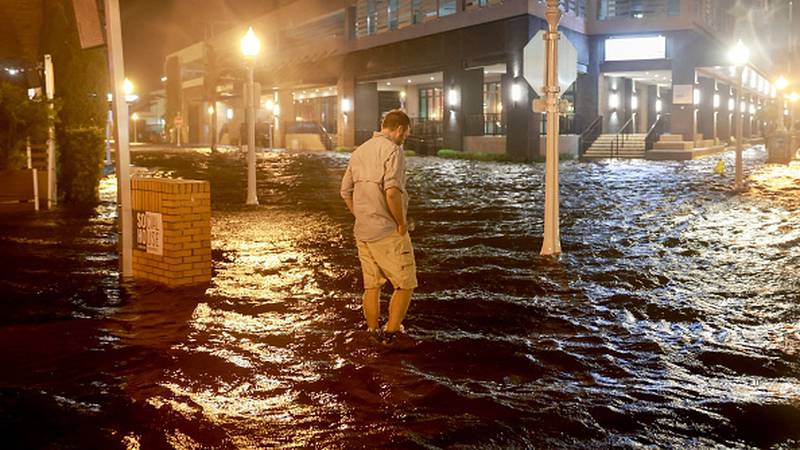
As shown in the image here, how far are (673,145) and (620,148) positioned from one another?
2732 millimetres

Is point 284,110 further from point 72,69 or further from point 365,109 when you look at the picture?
point 72,69

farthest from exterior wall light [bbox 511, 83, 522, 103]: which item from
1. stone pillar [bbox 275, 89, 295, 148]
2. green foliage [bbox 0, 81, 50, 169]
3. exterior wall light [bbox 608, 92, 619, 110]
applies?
stone pillar [bbox 275, 89, 295, 148]

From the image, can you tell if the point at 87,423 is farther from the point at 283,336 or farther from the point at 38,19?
the point at 38,19

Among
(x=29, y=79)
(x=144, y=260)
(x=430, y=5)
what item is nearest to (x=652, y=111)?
(x=430, y=5)

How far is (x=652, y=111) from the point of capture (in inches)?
2191

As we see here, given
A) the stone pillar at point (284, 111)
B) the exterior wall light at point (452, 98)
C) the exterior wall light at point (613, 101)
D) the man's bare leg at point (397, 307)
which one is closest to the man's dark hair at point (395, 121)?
the man's bare leg at point (397, 307)

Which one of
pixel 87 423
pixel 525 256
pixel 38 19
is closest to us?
pixel 87 423

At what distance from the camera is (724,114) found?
185 feet

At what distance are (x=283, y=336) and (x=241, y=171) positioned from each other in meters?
23.9

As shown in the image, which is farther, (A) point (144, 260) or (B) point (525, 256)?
(B) point (525, 256)

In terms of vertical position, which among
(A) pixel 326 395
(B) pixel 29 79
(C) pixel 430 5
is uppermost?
(C) pixel 430 5

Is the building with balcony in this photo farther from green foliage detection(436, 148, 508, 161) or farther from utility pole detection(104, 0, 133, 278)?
utility pole detection(104, 0, 133, 278)

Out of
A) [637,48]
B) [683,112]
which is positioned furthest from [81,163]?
[637,48]

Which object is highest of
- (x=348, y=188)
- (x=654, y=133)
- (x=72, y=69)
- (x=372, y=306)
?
(x=72, y=69)
